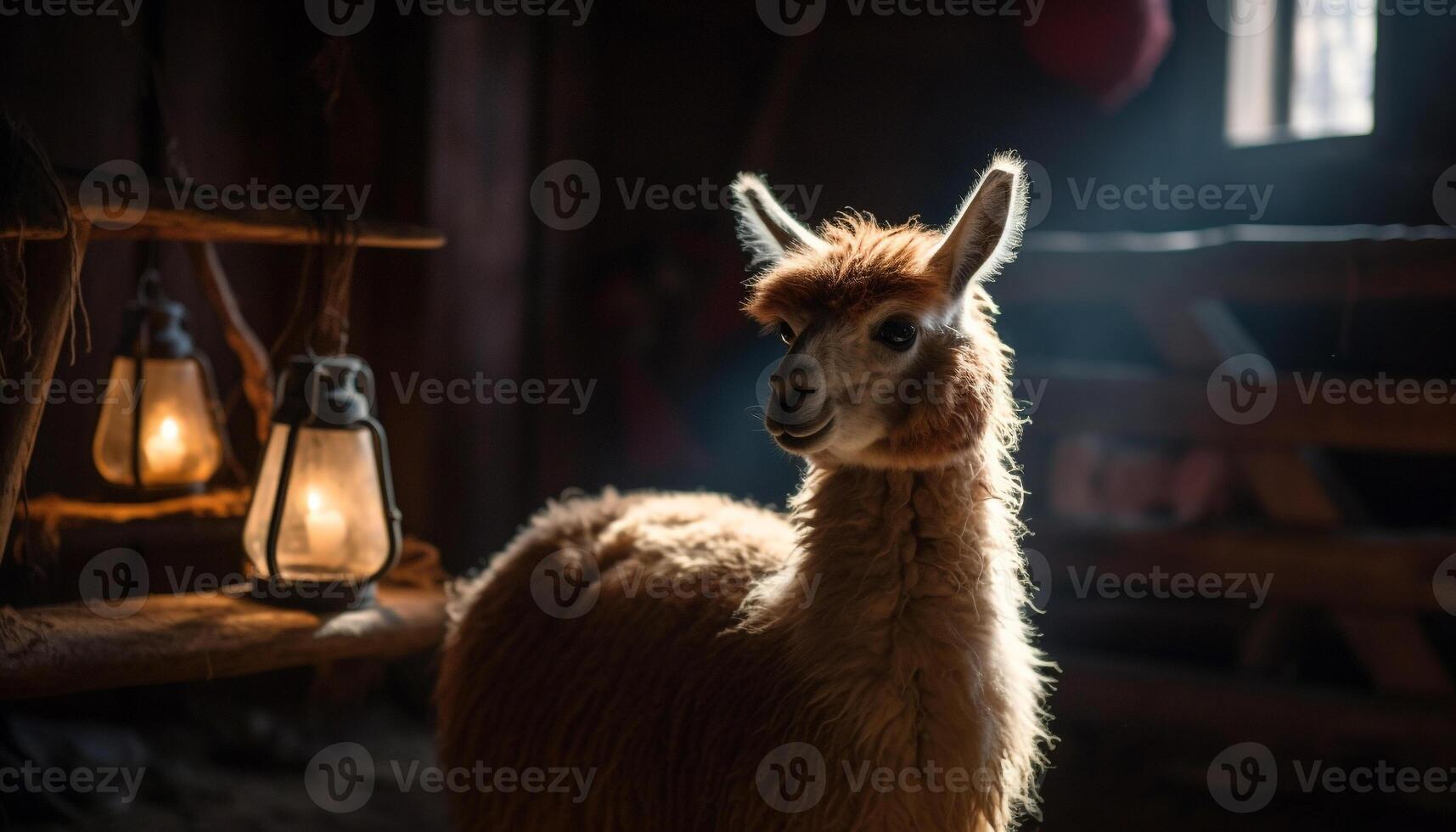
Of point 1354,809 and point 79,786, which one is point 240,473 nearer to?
point 79,786

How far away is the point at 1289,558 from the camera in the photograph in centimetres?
326

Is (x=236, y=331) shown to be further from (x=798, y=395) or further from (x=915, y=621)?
(x=915, y=621)

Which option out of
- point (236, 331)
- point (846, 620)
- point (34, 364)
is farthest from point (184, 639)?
point (846, 620)

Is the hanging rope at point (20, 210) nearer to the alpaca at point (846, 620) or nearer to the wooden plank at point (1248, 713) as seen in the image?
the alpaca at point (846, 620)

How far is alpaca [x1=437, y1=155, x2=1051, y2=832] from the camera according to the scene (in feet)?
5.56

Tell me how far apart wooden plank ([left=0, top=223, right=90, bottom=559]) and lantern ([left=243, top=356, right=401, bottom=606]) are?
446 millimetres

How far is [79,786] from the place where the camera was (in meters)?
3.14

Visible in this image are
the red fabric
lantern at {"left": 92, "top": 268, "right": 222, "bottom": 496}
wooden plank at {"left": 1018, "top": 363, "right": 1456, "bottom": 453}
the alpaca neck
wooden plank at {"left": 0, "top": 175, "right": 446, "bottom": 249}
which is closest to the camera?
the alpaca neck

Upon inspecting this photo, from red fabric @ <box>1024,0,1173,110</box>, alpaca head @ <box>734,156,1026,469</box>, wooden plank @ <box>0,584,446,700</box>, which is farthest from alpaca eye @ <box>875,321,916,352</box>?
red fabric @ <box>1024,0,1173,110</box>

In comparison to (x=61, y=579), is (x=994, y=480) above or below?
above

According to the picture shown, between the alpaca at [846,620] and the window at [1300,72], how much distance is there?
8.72 feet

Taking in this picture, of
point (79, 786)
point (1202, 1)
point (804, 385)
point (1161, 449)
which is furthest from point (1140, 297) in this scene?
point (79, 786)

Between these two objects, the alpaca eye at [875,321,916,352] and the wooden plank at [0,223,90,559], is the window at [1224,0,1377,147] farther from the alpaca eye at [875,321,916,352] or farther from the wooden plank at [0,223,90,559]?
the wooden plank at [0,223,90,559]

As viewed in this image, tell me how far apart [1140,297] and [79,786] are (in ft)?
11.5
